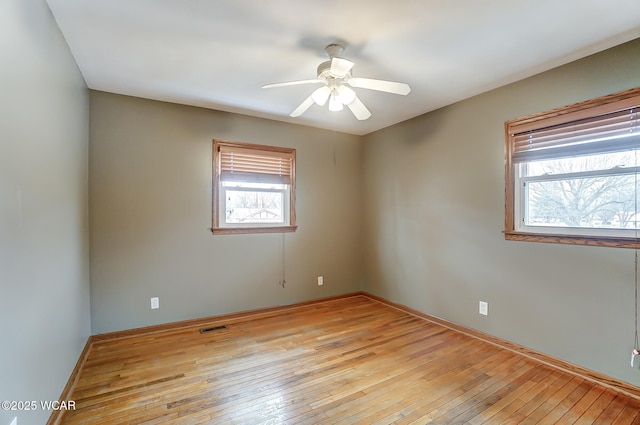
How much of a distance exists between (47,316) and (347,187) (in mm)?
3542

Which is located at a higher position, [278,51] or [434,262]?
[278,51]

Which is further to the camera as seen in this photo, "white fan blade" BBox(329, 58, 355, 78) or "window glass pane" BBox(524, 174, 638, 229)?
"window glass pane" BBox(524, 174, 638, 229)

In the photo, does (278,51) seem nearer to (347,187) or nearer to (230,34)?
(230,34)

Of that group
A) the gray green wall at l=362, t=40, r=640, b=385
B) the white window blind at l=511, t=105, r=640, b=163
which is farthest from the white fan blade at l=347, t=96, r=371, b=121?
the white window blind at l=511, t=105, r=640, b=163

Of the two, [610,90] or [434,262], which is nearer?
[610,90]

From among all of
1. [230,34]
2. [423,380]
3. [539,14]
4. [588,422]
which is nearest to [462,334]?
[423,380]

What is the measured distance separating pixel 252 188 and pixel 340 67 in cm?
210

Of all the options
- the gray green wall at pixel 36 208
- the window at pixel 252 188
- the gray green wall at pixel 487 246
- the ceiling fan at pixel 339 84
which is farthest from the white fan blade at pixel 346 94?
the gray green wall at pixel 36 208

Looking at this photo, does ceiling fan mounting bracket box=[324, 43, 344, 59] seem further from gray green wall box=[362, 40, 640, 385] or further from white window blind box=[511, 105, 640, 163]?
white window blind box=[511, 105, 640, 163]

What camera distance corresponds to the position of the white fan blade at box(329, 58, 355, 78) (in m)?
1.94

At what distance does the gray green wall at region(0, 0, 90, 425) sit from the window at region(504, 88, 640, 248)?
136 inches

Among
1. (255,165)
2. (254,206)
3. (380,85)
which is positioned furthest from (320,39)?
(254,206)

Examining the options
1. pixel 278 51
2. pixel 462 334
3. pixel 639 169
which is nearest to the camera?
pixel 639 169

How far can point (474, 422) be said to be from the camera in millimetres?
1790
